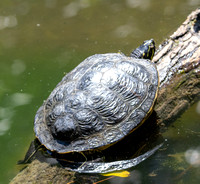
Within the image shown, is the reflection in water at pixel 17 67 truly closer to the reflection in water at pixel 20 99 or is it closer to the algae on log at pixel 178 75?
the reflection in water at pixel 20 99

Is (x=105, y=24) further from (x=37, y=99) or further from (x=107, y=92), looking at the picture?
(x=107, y=92)

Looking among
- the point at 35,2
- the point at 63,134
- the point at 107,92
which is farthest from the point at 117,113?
the point at 35,2

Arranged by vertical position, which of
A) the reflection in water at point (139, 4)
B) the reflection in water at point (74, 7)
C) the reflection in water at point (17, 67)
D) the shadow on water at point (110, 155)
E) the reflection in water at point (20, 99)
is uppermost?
the reflection in water at point (74, 7)

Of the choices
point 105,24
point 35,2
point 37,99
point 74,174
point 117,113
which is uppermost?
point 35,2

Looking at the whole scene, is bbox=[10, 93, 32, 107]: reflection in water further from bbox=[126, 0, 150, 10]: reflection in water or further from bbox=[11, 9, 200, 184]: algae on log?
bbox=[126, 0, 150, 10]: reflection in water

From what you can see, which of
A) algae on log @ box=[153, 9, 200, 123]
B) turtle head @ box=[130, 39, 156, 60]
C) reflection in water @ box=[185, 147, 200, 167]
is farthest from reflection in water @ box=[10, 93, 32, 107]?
reflection in water @ box=[185, 147, 200, 167]

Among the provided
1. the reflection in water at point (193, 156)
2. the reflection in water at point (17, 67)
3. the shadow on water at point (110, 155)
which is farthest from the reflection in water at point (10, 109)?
the reflection in water at point (193, 156)
